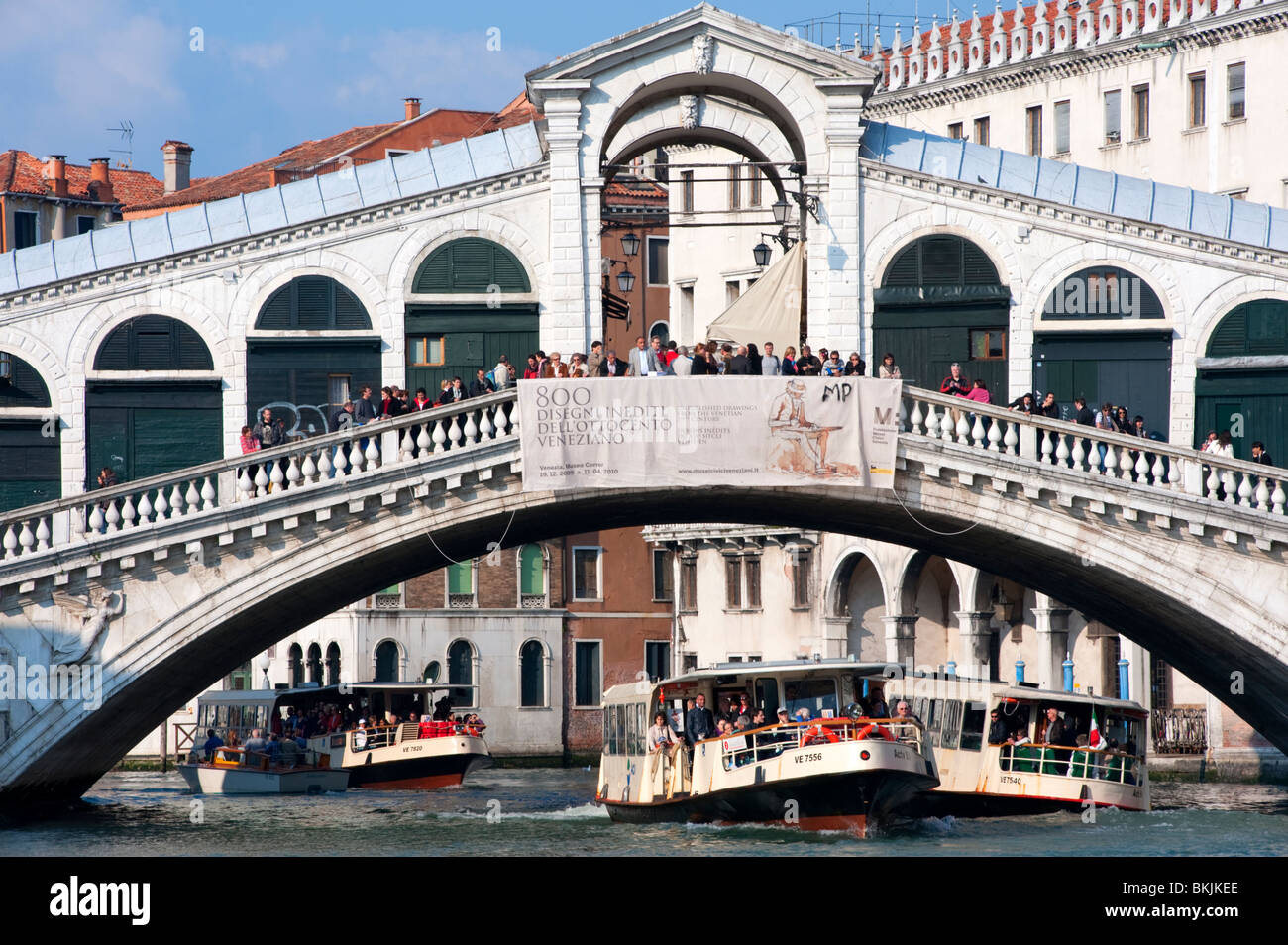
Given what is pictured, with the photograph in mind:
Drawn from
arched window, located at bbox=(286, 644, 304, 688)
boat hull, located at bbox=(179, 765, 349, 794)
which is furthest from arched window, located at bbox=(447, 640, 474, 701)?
boat hull, located at bbox=(179, 765, 349, 794)

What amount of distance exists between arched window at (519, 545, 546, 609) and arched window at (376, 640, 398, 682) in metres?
3.88

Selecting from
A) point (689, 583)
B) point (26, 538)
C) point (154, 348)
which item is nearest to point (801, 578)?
point (689, 583)

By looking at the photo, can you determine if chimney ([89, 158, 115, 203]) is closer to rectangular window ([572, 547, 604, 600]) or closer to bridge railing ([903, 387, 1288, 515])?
rectangular window ([572, 547, 604, 600])

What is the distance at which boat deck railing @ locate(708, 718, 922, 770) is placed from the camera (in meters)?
31.4

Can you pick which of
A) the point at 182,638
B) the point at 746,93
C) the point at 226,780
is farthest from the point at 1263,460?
the point at 226,780

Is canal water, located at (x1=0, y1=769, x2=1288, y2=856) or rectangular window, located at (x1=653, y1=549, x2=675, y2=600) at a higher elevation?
rectangular window, located at (x1=653, y1=549, x2=675, y2=600)

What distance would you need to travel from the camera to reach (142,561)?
30.4 m

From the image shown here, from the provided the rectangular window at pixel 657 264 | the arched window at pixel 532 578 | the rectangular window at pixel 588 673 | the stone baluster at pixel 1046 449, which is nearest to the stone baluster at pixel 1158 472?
the stone baluster at pixel 1046 449

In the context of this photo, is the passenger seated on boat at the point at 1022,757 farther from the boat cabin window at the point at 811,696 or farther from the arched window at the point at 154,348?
the arched window at the point at 154,348

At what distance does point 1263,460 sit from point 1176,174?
24.9 meters

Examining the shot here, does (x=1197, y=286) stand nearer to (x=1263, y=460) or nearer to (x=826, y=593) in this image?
(x=1263, y=460)

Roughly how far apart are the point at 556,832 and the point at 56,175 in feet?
121

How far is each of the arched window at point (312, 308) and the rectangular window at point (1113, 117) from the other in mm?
29718

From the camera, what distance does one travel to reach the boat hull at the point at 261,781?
45.5 meters
